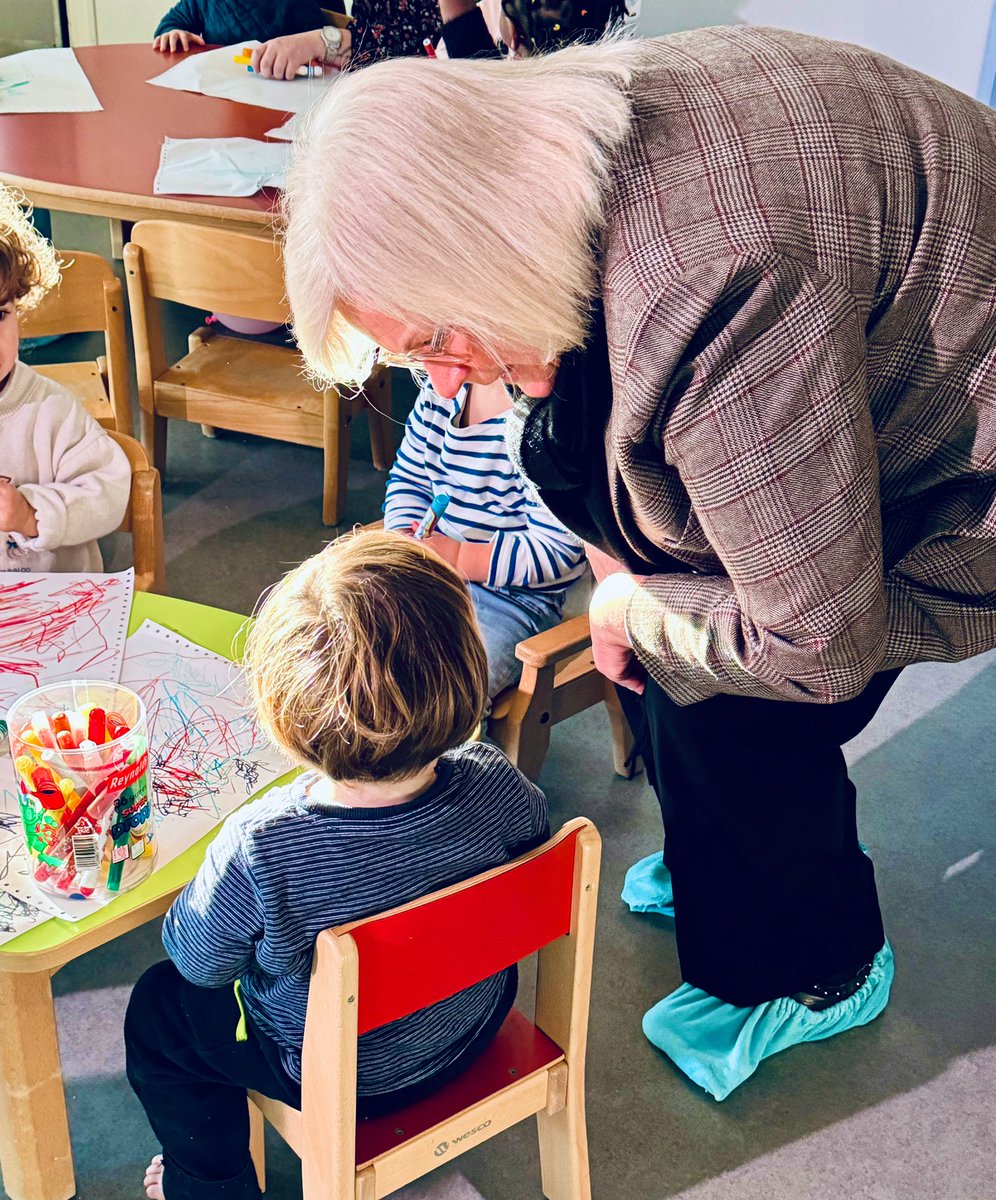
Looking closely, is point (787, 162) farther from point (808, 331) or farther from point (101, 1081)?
point (101, 1081)

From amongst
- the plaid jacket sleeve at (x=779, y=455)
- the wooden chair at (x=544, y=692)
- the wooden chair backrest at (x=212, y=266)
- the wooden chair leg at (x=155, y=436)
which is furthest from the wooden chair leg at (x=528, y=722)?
the wooden chair leg at (x=155, y=436)

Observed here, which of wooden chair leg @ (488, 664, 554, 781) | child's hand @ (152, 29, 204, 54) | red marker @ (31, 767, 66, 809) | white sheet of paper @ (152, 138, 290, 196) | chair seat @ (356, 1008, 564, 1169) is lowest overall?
wooden chair leg @ (488, 664, 554, 781)

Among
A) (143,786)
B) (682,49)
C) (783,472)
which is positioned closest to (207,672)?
(143,786)

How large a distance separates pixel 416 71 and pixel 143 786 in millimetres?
675

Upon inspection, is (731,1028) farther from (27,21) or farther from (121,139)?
(27,21)

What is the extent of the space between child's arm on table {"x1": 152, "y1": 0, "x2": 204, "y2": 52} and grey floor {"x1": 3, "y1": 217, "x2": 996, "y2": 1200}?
8.23ft

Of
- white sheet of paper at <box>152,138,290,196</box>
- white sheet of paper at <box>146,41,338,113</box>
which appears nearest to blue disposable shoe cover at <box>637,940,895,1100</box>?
white sheet of paper at <box>152,138,290,196</box>

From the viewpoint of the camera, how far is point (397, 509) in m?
2.02

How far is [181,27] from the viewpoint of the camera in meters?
3.78

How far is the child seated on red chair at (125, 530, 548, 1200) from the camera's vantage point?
109 cm

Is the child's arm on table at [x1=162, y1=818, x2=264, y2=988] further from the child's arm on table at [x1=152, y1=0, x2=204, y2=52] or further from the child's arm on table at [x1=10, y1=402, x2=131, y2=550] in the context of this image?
the child's arm on table at [x1=152, y1=0, x2=204, y2=52]

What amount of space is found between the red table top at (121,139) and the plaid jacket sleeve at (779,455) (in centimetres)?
168

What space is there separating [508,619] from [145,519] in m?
0.57

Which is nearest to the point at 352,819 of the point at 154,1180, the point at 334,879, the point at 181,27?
the point at 334,879
